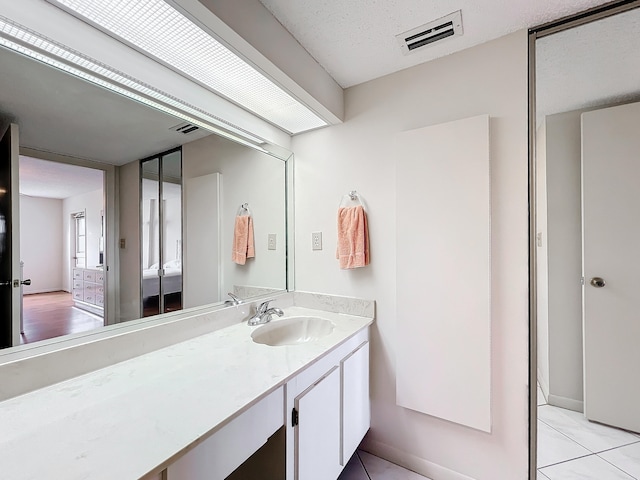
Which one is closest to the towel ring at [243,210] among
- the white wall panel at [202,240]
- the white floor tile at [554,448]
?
the white wall panel at [202,240]

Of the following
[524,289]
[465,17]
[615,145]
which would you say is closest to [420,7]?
[465,17]

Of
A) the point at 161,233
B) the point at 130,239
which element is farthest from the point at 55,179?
the point at 161,233

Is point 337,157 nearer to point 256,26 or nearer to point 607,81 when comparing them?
point 256,26

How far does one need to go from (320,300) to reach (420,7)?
1.64m

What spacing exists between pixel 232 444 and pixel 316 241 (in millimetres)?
1281

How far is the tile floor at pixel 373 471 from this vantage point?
4.84 ft

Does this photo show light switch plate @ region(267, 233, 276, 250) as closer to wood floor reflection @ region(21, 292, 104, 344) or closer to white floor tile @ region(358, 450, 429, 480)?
wood floor reflection @ region(21, 292, 104, 344)

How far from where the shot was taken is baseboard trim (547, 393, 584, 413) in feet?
4.49

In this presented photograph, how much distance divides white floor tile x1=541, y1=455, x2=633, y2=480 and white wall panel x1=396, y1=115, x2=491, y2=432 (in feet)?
1.21

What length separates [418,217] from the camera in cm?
150

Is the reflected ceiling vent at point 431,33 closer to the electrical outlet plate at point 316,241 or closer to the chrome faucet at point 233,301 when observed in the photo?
the electrical outlet plate at point 316,241

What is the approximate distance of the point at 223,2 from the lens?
0.97m

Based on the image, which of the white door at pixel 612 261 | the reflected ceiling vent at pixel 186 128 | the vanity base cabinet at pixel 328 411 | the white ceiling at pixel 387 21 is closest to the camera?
the vanity base cabinet at pixel 328 411

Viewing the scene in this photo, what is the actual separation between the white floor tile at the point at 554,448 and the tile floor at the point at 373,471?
23.3 inches
